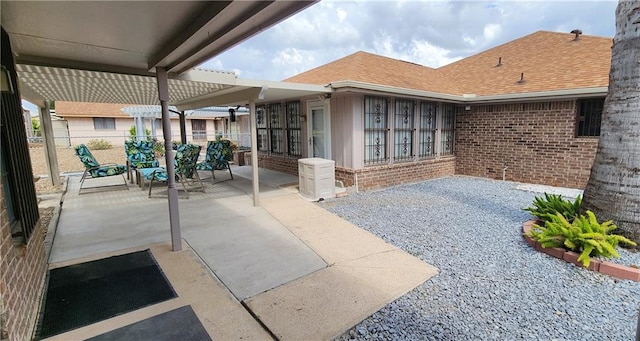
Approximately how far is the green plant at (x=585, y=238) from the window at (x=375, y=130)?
4033mm

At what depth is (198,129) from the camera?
26.6 m

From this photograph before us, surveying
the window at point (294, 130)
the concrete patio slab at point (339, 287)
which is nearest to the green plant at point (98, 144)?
the window at point (294, 130)

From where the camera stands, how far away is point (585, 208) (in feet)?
12.9

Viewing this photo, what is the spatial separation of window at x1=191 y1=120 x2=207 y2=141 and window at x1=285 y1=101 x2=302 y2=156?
723 inches

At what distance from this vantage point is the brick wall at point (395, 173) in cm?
711

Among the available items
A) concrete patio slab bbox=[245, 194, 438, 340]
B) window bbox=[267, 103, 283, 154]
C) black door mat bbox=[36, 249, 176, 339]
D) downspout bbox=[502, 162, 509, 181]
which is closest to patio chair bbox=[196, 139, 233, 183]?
window bbox=[267, 103, 283, 154]

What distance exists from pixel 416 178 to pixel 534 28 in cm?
789

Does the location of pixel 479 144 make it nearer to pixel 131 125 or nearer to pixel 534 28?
pixel 534 28

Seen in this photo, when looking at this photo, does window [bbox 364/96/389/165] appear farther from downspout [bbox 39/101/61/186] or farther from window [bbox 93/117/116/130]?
window [bbox 93/117/116/130]

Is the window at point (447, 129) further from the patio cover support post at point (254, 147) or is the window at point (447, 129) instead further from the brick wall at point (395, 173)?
the patio cover support post at point (254, 147)

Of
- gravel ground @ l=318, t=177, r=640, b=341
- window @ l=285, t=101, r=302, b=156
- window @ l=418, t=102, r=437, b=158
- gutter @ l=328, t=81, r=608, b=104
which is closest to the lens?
gravel ground @ l=318, t=177, r=640, b=341

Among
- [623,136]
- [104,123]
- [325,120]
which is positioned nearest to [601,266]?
[623,136]

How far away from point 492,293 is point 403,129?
5.54 m

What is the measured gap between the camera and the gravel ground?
7.80 feet
